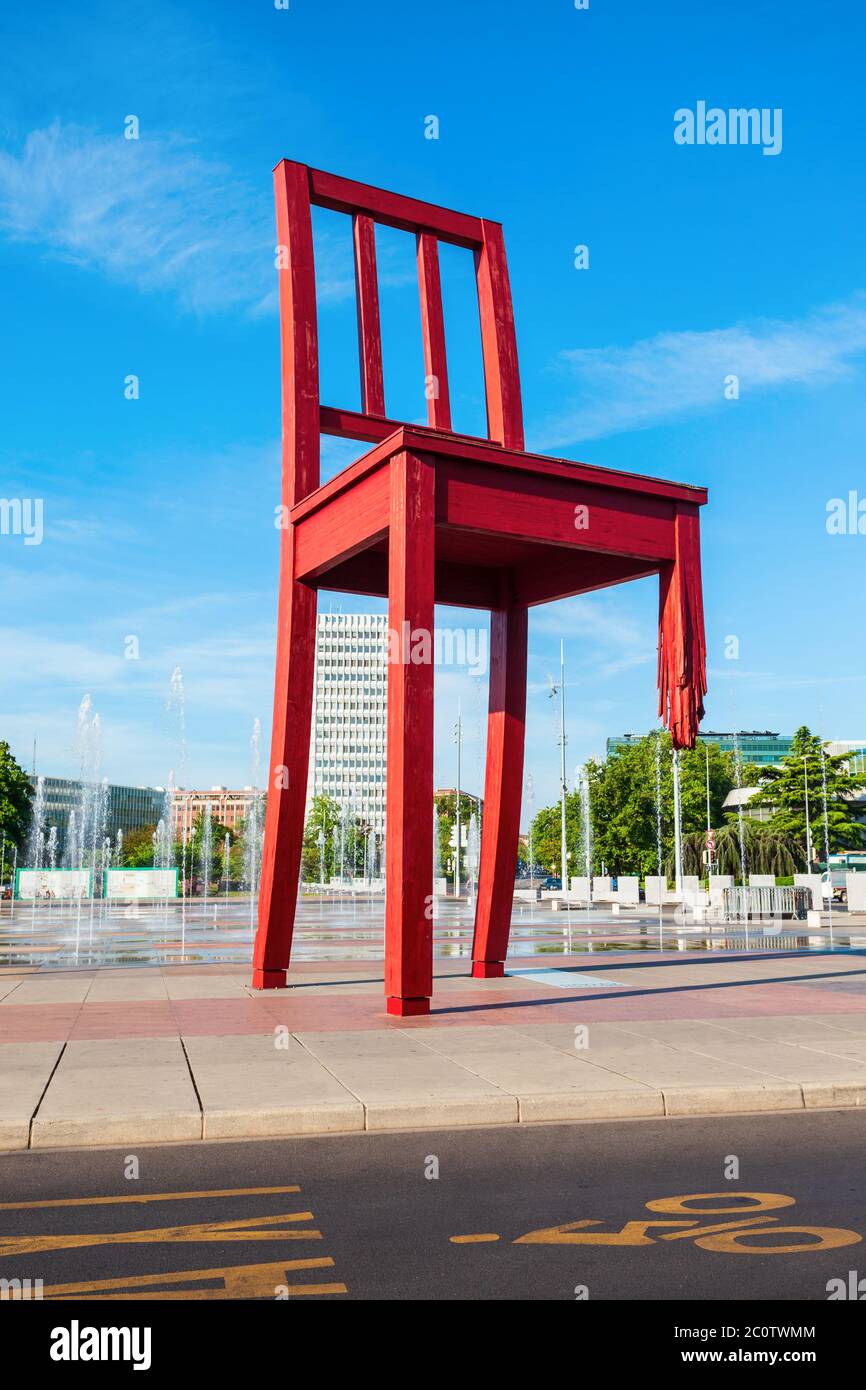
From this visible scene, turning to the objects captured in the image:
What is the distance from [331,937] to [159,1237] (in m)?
20.1

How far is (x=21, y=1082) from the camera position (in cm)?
757

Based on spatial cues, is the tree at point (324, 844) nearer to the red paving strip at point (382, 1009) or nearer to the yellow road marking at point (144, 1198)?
the red paving strip at point (382, 1009)

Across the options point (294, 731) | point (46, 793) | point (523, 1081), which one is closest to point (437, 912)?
point (294, 731)

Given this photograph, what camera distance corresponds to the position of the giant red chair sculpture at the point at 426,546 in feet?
35.3

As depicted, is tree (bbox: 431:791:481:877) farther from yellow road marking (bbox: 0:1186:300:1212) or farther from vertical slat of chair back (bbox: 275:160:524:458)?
yellow road marking (bbox: 0:1186:300:1212)

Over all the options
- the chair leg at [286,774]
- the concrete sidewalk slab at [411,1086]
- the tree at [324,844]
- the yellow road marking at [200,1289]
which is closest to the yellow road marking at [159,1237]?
the yellow road marking at [200,1289]

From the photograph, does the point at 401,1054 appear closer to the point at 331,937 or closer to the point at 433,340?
the point at 433,340

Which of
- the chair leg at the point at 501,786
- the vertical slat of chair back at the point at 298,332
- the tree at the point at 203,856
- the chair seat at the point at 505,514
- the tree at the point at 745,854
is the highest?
the vertical slat of chair back at the point at 298,332

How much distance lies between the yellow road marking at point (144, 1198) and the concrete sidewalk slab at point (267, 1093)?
3.74 feet

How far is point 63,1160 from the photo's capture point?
6.16m

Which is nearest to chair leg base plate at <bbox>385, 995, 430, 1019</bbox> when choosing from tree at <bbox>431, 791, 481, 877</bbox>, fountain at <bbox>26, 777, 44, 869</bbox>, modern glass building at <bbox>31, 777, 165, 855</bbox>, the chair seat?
the chair seat

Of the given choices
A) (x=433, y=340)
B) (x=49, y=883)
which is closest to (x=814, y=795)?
(x=49, y=883)

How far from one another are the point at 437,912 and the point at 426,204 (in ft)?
92.0

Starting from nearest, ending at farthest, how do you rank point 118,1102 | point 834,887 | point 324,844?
point 118,1102 → point 834,887 → point 324,844
